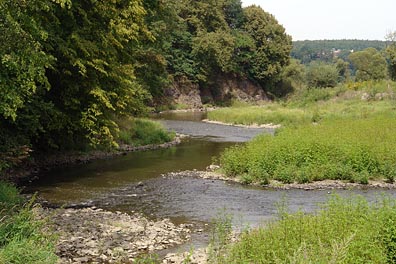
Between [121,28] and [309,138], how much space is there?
10469mm

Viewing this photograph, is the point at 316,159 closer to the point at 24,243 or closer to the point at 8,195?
the point at 8,195

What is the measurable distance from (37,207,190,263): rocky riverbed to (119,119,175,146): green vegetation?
16.2 m

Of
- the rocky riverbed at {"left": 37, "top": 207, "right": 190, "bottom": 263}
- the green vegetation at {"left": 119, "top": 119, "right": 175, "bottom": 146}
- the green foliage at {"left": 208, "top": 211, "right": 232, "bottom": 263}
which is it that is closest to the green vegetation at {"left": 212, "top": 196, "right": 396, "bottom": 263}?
the green foliage at {"left": 208, "top": 211, "right": 232, "bottom": 263}

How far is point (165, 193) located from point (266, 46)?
239ft

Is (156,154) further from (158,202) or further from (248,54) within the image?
(248,54)

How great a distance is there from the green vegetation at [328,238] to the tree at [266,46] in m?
78.7

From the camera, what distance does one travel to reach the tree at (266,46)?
87.4 metres

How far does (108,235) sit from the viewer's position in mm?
12562

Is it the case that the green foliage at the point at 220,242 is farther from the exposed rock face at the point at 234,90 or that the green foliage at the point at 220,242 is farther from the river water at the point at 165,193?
the exposed rock face at the point at 234,90

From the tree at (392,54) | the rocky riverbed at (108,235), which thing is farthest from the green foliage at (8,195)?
the tree at (392,54)

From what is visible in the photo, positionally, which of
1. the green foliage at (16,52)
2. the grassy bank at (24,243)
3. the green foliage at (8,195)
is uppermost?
the green foliage at (16,52)

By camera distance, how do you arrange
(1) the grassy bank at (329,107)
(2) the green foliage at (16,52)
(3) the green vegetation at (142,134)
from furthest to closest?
(1) the grassy bank at (329,107) → (3) the green vegetation at (142,134) → (2) the green foliage at (16,52)

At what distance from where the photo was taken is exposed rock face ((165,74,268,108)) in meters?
79.4

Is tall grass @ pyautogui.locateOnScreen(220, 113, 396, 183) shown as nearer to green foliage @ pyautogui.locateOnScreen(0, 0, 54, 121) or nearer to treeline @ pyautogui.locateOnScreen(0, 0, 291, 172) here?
treeline @ pyautogui.locateOnScreen(0, 0, 291, 172)
